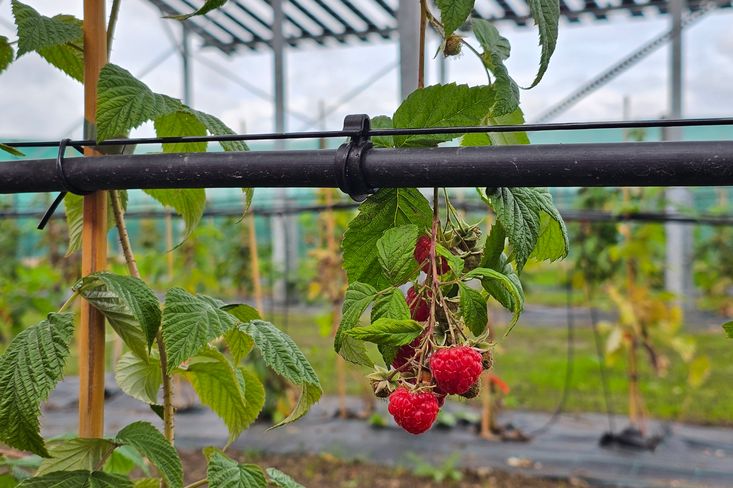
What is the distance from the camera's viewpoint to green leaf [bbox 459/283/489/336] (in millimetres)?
423

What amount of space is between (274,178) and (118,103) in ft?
0.47

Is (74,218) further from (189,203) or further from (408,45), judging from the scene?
(408,45)

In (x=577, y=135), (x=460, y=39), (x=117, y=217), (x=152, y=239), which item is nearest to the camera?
(x=460, y=39)

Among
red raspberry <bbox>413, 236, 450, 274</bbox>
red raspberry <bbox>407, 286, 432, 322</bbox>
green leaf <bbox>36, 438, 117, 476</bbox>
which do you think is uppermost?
red raspberry <bbox>413, 236, 450, 274</bbox>

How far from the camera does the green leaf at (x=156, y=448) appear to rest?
509mm

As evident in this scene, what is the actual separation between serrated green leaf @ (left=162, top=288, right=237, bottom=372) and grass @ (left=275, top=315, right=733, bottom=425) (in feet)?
8.05

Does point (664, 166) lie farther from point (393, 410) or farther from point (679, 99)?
point (679, 99)

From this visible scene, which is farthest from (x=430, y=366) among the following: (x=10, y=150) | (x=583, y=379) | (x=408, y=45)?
(x=583, y=379)

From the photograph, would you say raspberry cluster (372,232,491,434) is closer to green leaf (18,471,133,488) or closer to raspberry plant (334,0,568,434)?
raspberry plant (334,0,568,434)

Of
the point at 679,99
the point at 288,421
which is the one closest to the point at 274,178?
the point at 288,421

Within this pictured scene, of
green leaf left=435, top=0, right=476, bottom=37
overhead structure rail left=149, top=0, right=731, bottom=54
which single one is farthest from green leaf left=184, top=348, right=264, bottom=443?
overhead structure rail left=149, top=0, right=731, bottom=54

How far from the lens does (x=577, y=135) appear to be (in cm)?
641

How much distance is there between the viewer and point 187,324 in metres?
0.46

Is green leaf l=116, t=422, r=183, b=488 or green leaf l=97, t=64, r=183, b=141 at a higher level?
green leaf l=97, t=64, r=183, b=141
